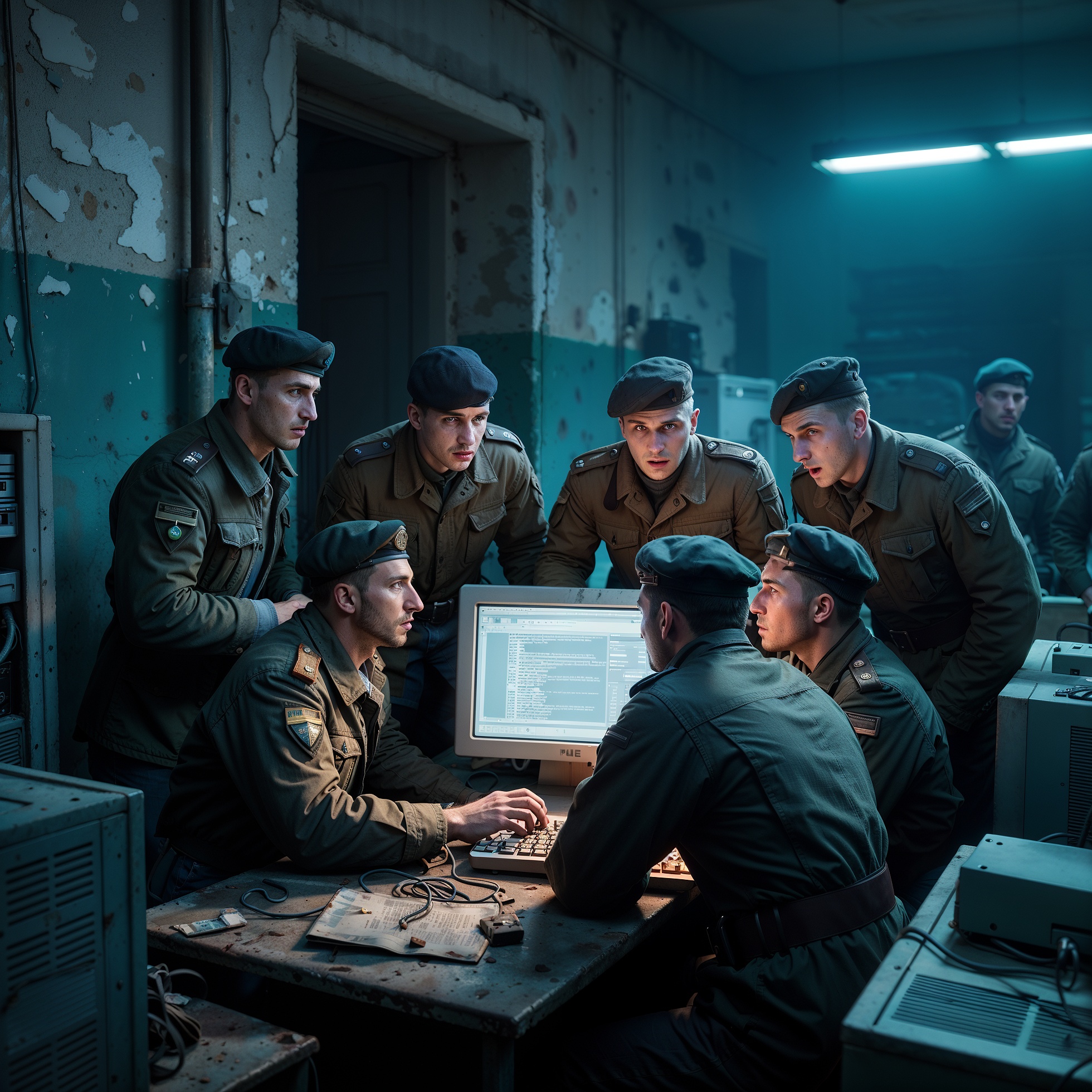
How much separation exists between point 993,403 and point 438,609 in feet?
10.00

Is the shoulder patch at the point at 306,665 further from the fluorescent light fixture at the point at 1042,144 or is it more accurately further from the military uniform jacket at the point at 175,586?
the fluorescent light fixture at the point at 1042,144

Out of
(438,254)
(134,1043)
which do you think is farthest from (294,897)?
(438,254)

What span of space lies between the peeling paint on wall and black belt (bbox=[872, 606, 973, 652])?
2404mm

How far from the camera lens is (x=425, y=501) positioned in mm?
3053

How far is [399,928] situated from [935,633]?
5.82 feet

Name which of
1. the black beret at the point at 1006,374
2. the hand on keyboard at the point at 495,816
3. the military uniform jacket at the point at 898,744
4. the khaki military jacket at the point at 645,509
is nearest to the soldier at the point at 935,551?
the khaki military jacket at the point at 645,509

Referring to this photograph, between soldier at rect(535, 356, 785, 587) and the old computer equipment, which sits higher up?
soldier at rect(535, 356, 785, 587)

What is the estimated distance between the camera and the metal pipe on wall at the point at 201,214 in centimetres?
317

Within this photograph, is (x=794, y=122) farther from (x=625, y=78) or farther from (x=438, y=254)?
(x=438, y=254)

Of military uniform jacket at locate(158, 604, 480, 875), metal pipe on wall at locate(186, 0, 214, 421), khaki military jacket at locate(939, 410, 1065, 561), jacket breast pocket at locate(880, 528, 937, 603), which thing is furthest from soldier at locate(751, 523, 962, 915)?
khaki military jacket at locate(939, 410, 1065, 561)

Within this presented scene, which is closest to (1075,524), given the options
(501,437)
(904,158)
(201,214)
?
(904,158)

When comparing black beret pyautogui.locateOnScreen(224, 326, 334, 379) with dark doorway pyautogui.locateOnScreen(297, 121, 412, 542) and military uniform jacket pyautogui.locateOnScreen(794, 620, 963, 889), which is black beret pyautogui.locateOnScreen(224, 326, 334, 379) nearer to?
military uniform jacket pyautogui.locateOnScreen(794, 620, 963, 889)

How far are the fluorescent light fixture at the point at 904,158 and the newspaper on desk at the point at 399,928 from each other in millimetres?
5242

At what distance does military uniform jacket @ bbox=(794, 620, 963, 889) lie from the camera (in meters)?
2.18
